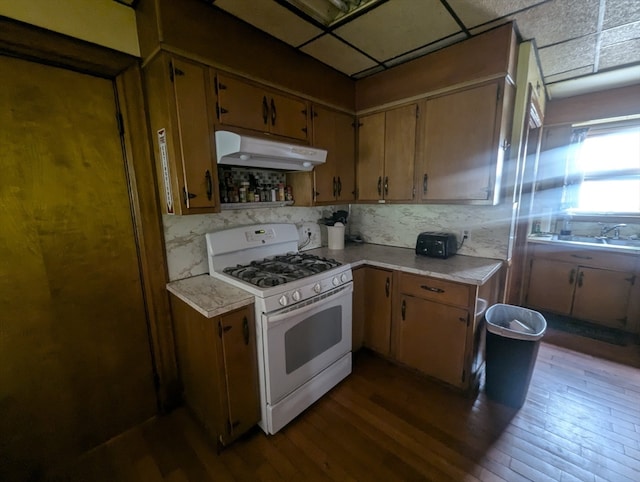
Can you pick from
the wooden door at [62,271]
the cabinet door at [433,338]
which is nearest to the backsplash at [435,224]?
the cabinet door at [433,338]

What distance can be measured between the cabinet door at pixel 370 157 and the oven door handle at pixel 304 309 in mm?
1017

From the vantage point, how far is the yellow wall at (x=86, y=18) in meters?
1.16

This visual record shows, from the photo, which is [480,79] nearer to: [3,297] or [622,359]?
[622,359]

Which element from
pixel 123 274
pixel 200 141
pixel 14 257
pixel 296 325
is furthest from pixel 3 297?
pixel 296 325

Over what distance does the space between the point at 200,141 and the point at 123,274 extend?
36.7 inches

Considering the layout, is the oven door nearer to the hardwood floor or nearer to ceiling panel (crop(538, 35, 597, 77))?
the hardwood floor

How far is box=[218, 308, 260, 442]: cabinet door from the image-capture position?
1394mm

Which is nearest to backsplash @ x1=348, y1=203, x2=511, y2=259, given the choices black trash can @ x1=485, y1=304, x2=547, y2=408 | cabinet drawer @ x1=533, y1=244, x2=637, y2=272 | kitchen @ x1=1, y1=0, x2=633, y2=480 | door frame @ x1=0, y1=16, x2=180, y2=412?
kitchen @ x1=1, y1=0, x2=633, y2=480

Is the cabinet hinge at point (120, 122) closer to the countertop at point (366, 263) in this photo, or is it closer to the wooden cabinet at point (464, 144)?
the countertop at point (366, 263)

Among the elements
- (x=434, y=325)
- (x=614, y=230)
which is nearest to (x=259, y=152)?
(x=434, y=325)

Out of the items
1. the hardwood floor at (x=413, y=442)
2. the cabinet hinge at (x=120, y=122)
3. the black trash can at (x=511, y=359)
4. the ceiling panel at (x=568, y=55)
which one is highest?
the ceiling panel at (x=568, y=55)

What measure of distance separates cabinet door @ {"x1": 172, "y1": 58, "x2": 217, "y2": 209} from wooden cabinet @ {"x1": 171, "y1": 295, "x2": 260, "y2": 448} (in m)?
0.67

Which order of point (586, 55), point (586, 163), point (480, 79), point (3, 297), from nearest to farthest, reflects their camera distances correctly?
point (3, 297), point (480, 79), point (586, 55), point (586, 163)

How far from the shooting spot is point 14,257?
4.13 ft
